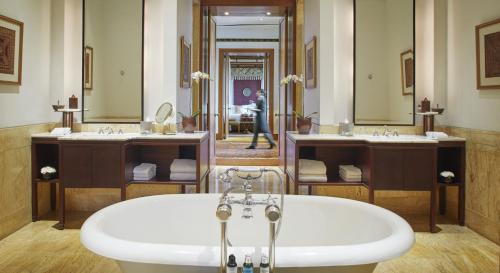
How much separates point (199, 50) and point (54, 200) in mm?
2336

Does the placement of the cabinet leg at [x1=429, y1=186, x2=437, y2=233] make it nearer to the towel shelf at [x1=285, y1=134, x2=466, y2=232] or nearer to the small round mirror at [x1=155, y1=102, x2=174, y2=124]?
the towel shelf at [x1=285, y1=134, x2=466, y2=232]

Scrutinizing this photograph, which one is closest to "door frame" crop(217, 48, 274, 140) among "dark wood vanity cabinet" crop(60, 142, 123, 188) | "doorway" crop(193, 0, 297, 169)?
"doorway" crop(193, 0, 297, 169)

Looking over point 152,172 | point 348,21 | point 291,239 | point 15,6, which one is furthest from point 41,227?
point 348,21

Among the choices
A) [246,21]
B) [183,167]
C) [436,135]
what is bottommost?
[183,167]

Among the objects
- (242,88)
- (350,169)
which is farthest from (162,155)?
(242,88)

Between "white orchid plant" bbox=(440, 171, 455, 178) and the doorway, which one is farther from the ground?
the doorway

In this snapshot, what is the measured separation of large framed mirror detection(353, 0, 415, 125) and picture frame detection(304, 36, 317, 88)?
15.6 inches

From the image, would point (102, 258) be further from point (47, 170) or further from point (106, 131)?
point (106, 131)

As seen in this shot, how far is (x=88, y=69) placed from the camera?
156 inches

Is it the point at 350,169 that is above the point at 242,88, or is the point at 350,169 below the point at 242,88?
below

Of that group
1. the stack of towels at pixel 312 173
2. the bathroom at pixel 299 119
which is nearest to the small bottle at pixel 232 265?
the bathroom at pixel 299 119

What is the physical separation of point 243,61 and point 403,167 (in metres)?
9.95

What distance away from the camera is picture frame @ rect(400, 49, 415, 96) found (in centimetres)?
390

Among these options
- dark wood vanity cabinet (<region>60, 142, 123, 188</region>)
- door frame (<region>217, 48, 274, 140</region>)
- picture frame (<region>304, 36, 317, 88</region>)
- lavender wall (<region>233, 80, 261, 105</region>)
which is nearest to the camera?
dark wood vanity cabinet (<region>60, 142, 123, 188</region>)
